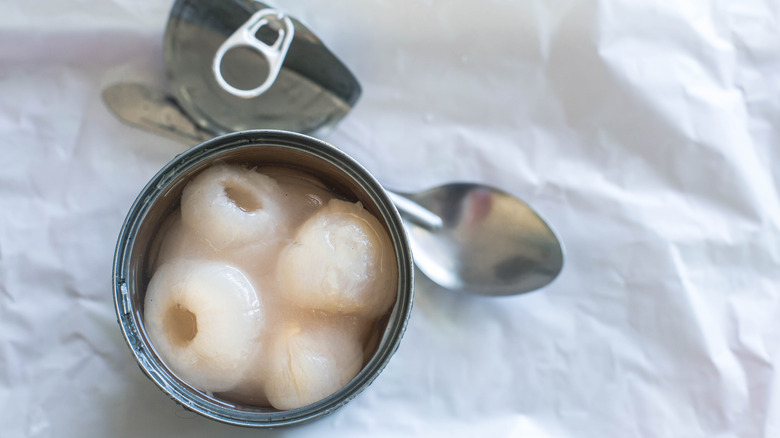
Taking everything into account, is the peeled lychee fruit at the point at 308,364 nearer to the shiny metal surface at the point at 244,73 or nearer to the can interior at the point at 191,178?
the can interior at the point at 191,178

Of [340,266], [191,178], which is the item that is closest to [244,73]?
[191,178]

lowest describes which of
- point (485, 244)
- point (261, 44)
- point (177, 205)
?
point (485, 244)

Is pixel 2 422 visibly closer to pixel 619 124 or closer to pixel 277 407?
pixel 277 407

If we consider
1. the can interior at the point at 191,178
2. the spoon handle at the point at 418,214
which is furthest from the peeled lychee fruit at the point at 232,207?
the spoon handle at the point at 418,214

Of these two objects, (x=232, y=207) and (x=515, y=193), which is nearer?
(x=232, y=207)

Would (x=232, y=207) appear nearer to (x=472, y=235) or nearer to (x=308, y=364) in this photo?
(x=308, y=364)

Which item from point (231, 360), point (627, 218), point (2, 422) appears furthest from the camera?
point (627, 218)

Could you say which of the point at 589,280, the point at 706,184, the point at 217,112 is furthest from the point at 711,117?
the point at 217,112
